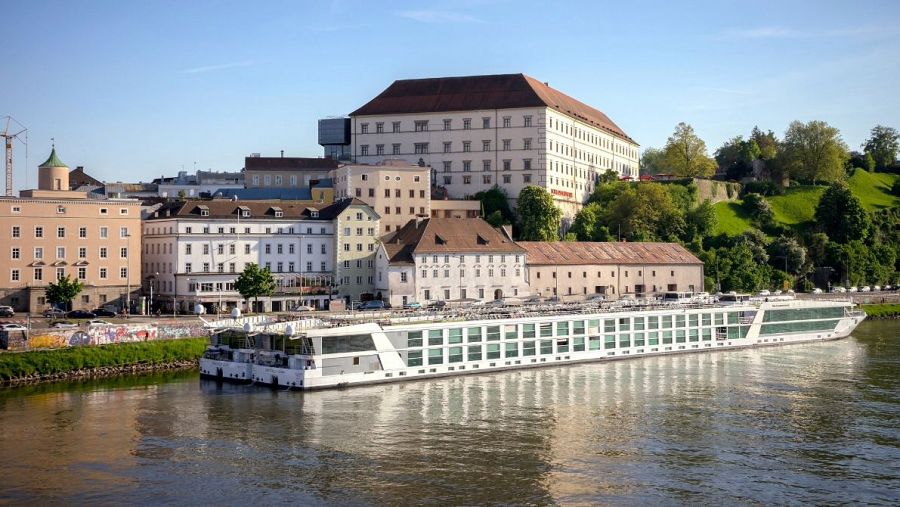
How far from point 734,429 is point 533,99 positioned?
230 ft

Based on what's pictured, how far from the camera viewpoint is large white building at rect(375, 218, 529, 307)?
80688 millimetres

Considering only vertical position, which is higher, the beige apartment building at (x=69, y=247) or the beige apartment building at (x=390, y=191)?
the beige apartment building at (x=390, y=191)

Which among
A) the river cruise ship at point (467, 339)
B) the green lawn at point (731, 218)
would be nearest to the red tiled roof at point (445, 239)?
the river cruise ship at point (467, 339)

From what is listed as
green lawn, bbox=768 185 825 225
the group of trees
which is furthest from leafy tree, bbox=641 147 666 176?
green lawn, bbox=768 185 825 225

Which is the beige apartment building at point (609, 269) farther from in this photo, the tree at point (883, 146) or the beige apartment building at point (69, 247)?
the tree at point (883, 146)

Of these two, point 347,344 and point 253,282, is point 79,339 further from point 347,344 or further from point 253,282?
point 253,282

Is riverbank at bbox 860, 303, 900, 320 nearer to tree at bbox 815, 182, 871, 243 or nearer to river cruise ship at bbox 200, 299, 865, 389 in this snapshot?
tree at bbox 815, 182, 871, 243

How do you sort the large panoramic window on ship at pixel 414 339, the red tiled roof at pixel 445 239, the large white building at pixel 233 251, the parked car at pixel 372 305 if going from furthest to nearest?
the red tiled roof at pixel 445 239 < the large white building at pixel 233 251 < the parked car at pixel 372 305 < the large panoramic window on ship at pixel 414 339

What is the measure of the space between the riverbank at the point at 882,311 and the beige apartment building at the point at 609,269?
19.1 metres

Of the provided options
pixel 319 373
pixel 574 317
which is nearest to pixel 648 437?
pixel 319 373

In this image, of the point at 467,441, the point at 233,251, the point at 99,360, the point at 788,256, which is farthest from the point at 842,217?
the point at 467,441

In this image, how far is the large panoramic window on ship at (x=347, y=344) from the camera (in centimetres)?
5128

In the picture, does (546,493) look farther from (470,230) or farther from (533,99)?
(533,99)

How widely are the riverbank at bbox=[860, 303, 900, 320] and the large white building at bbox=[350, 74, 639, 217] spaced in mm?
32498
